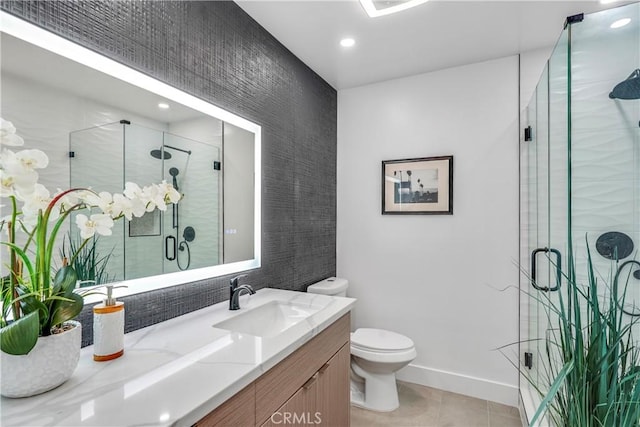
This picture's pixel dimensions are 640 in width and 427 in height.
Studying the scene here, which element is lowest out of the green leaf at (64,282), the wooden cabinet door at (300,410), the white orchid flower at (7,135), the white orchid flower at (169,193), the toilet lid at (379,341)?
the toilet lid at (379,341)

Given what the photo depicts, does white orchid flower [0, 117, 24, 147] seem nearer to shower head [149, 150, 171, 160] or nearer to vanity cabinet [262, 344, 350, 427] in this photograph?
shower head [149, 150, 171, 160]

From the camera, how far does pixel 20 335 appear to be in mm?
647

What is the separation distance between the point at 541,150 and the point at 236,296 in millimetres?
1938

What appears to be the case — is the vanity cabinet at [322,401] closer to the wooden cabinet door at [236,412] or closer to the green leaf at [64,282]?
the wooden cabinet door at [236,412]

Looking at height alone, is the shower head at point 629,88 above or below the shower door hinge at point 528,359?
above

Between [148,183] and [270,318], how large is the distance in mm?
896

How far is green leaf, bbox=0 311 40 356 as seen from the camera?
64 cm

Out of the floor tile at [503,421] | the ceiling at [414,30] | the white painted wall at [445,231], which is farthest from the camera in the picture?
the white painted wall at [445,231]

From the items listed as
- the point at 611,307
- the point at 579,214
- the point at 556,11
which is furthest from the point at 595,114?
the point at 556,11

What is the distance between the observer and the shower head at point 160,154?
51.9 inches

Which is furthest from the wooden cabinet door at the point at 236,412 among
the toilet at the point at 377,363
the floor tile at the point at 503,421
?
the floor tile at the point at 503,421

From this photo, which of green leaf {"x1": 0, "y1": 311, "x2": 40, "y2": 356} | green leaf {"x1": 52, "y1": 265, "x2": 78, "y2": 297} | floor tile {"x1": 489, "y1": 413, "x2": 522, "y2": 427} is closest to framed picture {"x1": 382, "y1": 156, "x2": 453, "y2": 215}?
floor tile {"x1": 489, "y1": 413, "x2": 522, "y2": 427}

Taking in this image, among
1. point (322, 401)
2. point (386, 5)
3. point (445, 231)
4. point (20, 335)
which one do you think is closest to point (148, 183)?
point (20, 335)

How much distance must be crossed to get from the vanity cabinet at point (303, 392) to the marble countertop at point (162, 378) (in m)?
0.06
